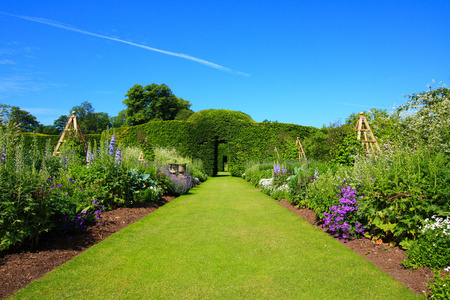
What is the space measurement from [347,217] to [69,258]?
166 inches

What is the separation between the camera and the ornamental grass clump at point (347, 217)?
4395mm

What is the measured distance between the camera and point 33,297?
2.65 meters

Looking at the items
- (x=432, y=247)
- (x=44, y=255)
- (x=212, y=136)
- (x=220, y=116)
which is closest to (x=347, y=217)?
(x=432, y=247)

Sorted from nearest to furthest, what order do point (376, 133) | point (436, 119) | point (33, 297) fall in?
point (33, 297) → point (436, 119) → point (376, 133)

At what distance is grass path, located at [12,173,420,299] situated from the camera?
109 inches

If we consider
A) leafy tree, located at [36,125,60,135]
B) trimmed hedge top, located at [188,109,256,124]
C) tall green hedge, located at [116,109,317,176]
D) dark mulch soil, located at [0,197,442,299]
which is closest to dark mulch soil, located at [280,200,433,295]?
dark mulch soil, located at [0,197,442,299]

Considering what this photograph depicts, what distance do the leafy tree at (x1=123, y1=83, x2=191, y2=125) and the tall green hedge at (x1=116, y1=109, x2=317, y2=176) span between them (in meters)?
15.3

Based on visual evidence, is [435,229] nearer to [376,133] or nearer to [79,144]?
[79,144]

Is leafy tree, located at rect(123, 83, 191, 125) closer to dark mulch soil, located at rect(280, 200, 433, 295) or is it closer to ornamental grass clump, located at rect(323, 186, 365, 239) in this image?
ornamental grass clump, located at rect(323, 186, 365, 239)

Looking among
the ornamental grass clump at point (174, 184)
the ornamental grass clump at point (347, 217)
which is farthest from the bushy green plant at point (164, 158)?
the ornamental grass clump at point (347, 217)

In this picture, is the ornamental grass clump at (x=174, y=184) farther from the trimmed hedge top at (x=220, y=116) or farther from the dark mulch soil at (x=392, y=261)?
the trimmed hedge top at (x=220, y=116)

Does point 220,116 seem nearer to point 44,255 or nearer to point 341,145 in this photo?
point 341,145

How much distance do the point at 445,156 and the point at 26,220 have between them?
5.58m

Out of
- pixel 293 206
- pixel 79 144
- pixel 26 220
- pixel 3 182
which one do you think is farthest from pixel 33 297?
pixel 79 144
